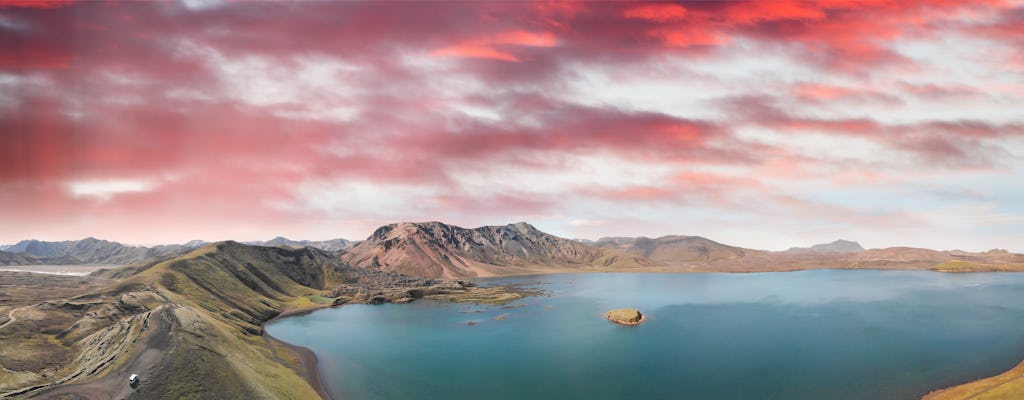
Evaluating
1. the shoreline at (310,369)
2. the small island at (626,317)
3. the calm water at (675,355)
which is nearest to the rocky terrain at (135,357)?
the shoreline at (310,369)

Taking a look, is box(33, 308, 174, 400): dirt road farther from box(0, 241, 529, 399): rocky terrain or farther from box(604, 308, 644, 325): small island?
box(604, 308, 644, 325): small island

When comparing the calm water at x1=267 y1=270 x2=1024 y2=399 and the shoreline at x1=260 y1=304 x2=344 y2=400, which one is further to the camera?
the shoreline at x1=260 y1=304 x2=344 y2=400

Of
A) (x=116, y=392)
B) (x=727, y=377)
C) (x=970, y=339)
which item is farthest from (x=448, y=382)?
(x=970, y=339)

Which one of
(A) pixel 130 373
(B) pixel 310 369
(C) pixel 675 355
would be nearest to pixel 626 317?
(C) pixel 675 355

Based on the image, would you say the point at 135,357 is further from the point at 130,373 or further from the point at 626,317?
the point at 626,317

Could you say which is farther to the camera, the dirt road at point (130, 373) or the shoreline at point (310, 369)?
the shoreline at point (310, 369)

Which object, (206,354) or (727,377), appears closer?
(206,354)

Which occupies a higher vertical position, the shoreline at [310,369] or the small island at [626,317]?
the small island at [626,317]

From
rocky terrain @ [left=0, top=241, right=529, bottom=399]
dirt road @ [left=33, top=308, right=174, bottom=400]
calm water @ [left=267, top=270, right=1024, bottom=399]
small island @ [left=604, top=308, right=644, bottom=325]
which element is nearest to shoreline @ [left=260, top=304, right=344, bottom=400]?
rocky terrain @ [left=0, top=241, right=529, bottom=399]

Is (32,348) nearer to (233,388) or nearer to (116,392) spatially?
(116,392)

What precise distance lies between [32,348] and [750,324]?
742ft

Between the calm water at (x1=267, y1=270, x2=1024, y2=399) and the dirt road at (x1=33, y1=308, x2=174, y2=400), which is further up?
the dirt road at (x1=33, y1=308, x2=174, y2=400)

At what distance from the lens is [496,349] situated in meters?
140

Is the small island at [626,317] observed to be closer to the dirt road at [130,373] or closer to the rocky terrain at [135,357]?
the rocky terrain at [135,357]
